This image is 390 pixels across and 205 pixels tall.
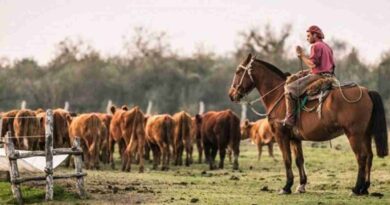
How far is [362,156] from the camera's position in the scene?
56.9ft

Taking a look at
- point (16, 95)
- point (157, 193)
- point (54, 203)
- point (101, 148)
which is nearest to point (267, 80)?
point (157, 193)

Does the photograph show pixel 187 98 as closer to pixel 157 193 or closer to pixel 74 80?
pixel 74 80

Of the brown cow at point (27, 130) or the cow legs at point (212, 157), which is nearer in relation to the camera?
the brown cow at point (27, 130)

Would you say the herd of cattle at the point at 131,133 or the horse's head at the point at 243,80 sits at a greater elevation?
the horse's head at the point at 243,80

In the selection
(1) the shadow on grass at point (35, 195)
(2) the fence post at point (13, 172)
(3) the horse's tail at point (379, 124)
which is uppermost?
(3) the horse's tail at point (379, 124)

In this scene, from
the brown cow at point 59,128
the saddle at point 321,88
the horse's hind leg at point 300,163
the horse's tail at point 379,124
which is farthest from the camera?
the brown cow at point 59,128

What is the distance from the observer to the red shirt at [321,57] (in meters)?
18.1

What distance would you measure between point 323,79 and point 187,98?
57.2m

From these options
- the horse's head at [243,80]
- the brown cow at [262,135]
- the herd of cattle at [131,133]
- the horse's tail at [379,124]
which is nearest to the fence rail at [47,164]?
the horse's head at [243,80]

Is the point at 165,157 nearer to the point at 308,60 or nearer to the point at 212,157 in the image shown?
the point at 212,157

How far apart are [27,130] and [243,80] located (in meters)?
9.95

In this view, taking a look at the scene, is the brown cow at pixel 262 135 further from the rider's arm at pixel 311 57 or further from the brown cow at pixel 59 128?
the rider's arm at pixel 311 57

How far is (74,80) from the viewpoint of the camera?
241ft

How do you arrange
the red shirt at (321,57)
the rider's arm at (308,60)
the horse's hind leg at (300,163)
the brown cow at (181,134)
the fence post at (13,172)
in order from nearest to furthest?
the fence post at (13,172) < the red shirt at (321,57) < the rider's arm at (308,60) < the horse's hind leg at (300,163) < the brown cow at (181,134)
